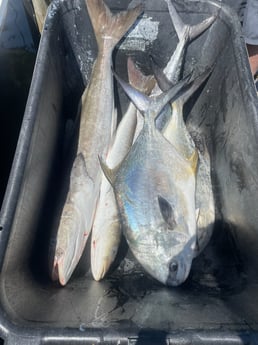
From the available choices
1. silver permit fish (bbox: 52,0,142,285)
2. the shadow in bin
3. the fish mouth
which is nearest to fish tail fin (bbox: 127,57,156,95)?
silver permit fish (bbox: 52,0,142,285)

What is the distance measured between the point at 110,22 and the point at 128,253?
5.15 ft

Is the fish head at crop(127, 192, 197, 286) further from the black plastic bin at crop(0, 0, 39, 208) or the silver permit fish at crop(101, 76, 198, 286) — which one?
the black plastic bin at crop(0, 0, 39, 208)

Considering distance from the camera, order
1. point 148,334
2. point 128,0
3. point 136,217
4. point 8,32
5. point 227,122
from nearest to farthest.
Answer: point 148,334 < point 136,217 < point 227,122 < point 128,0 < point 8,32

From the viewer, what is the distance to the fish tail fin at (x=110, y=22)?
224 centimetres

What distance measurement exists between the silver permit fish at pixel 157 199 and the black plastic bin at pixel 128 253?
0.16 m

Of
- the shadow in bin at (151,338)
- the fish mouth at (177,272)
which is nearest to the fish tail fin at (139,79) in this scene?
the fish mouth at (177,272)

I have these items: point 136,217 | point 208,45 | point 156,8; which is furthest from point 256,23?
point 136,217

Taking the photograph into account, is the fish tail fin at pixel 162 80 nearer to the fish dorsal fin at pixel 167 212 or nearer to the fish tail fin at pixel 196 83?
the fish tail fin at pixel 196 83

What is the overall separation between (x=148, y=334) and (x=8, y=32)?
261cm

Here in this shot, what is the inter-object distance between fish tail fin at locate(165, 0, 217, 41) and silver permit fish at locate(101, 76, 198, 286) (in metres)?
0.46

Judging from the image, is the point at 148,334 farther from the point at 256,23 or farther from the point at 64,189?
the point at 256,23

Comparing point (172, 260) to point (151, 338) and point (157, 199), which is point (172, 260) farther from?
point (151, 338)

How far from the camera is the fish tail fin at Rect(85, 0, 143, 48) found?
2.24 metres

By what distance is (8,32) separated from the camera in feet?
9.04
